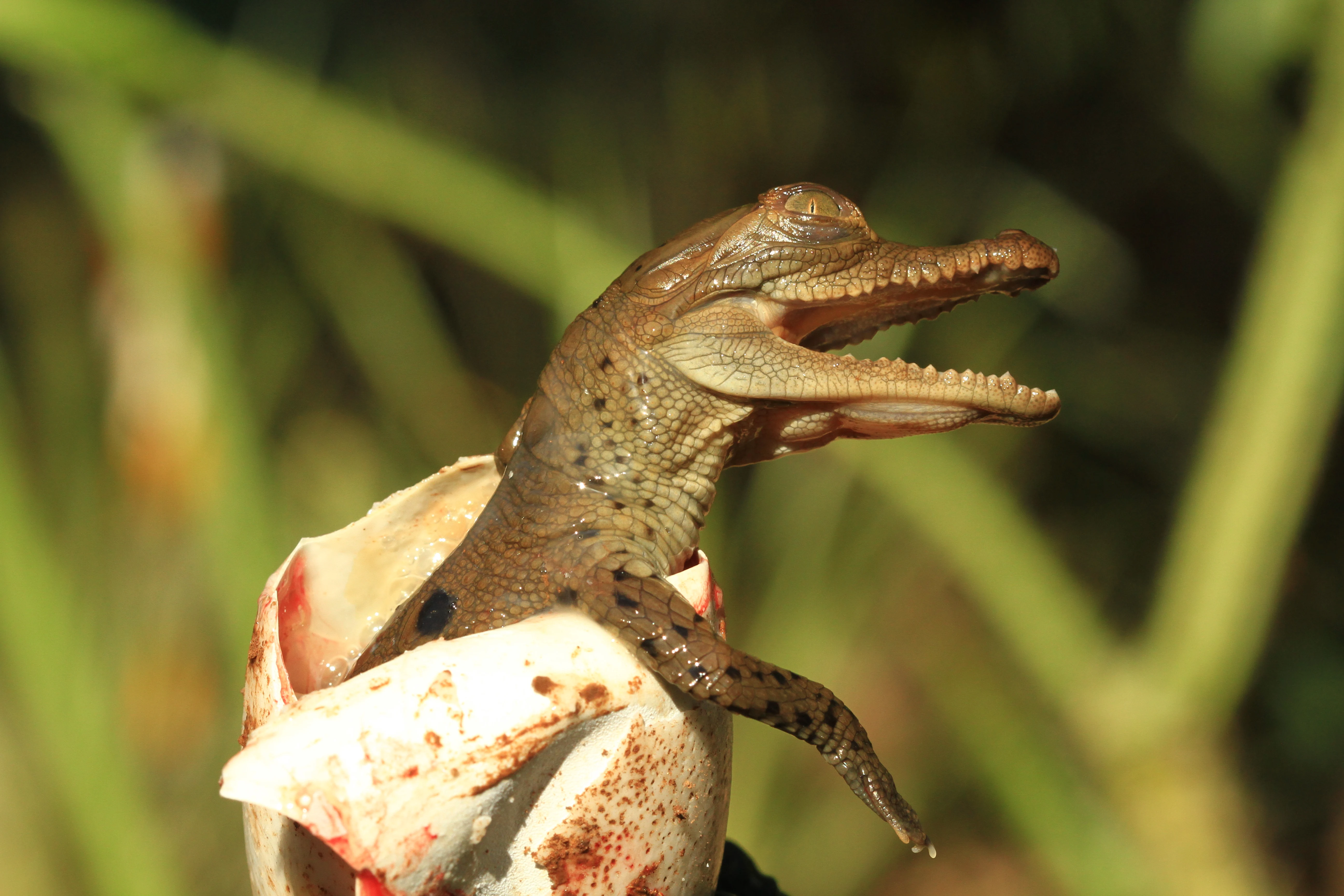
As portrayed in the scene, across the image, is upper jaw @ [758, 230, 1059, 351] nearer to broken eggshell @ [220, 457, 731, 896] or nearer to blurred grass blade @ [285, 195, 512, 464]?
broken eggshell @ [220, 457, 731, 896]

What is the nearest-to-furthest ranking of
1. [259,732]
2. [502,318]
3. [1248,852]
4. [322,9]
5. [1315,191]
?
[259,732] < [1315,191] < [1248,852] < [322,9] < [502,318]

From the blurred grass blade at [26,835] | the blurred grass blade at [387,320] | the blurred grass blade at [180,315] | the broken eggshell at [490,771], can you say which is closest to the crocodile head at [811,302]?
the broken eggshell at [490,771]

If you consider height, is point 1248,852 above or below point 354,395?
below

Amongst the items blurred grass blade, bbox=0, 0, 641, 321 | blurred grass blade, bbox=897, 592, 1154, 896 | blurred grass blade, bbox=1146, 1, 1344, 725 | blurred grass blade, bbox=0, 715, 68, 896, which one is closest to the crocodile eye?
blurred grass blade, bbox=0, 0, 641, 321

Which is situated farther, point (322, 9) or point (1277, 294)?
point (322, 9)

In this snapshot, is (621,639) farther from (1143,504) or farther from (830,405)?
(1143,504)

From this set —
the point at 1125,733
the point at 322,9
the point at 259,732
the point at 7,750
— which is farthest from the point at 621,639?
the point at 322,9
